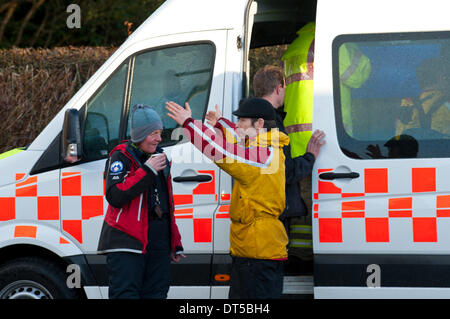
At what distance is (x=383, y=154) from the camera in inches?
157

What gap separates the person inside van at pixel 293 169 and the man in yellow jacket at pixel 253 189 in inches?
8.4

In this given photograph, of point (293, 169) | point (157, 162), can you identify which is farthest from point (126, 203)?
Result: point (293, 169)

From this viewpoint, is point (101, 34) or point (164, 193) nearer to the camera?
point (164, 193)

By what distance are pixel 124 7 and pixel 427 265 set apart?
8.93m

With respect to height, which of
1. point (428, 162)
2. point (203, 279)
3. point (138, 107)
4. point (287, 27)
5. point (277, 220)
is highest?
point (287, 27)

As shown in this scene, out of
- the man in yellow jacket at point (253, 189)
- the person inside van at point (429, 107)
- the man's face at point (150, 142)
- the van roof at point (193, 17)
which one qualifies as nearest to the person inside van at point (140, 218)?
the man's face at point (150, 142)

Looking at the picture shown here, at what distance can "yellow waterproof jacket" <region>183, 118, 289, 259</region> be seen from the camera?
12.0ft

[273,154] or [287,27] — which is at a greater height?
[287,27]

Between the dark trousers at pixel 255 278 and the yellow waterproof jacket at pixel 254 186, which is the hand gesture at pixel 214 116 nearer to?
the yellow waterproof jacket at pixel 254 186

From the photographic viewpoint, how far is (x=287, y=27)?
5.37 meters

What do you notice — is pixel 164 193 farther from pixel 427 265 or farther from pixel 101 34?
pixel 101 34

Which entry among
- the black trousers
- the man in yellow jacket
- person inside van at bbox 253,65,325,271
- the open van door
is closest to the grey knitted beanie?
the man in yellow jacket

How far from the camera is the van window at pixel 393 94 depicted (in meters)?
3.99

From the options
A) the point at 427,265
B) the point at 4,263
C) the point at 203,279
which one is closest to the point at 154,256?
the point at 203,279
